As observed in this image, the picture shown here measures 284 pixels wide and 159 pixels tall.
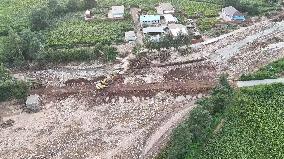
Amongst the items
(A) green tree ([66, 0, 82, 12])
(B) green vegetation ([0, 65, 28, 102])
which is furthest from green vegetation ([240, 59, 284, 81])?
(A) green tree ([66, 0, 82, 12])

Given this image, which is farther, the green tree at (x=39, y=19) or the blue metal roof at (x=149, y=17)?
the blue metal roof at (x=149, y=17)

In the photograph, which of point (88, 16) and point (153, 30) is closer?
point (153, 30)

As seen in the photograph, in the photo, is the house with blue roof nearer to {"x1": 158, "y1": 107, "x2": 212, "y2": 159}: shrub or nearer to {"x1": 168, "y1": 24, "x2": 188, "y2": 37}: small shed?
{"x1": 168, "y1": 24, "x2": 188, "y2": 37}: small shed

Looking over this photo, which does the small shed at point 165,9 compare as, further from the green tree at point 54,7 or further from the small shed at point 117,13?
the green tree at point 54,7

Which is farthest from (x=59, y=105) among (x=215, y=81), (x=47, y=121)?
(x=215, y=81)

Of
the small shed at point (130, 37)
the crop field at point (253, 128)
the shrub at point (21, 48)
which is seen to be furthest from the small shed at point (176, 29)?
the shrub at point (21, 48)

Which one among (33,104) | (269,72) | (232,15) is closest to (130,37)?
(232,15)

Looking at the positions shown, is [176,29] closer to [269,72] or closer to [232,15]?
[232,15]
